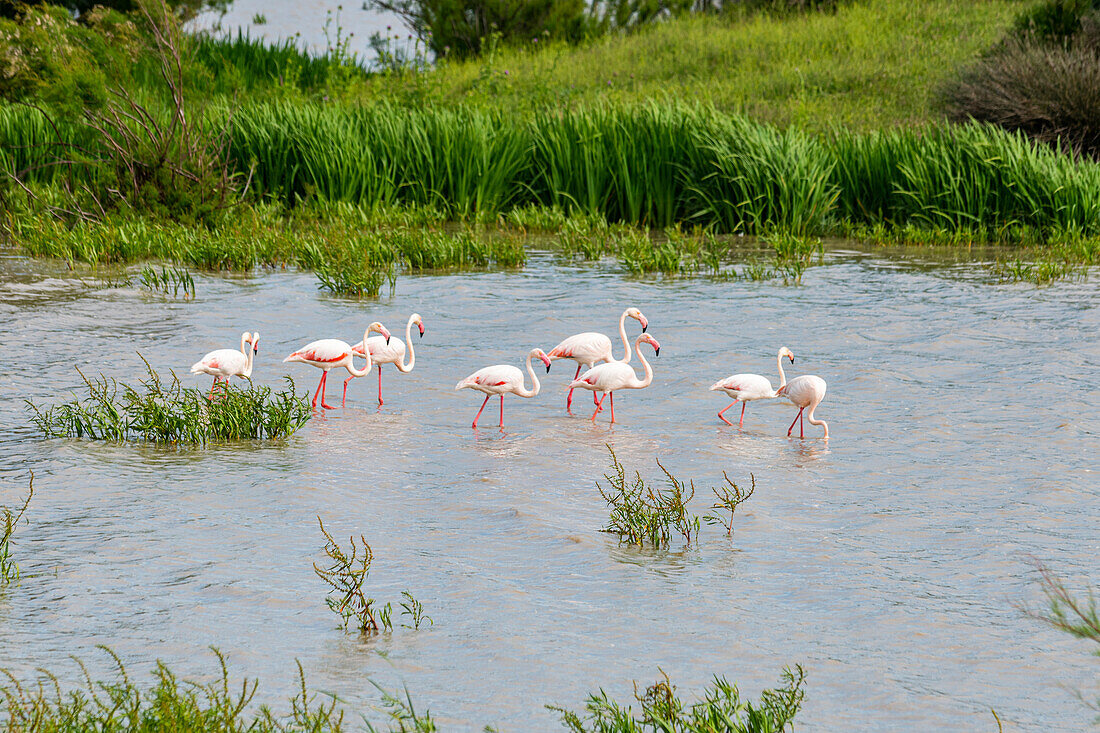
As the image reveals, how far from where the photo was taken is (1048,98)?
1841 centimetres

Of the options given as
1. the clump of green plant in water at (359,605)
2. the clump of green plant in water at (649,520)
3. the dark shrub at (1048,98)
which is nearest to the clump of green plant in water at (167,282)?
the clump of green plant in water at (649,520)

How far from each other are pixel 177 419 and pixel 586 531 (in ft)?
8.63

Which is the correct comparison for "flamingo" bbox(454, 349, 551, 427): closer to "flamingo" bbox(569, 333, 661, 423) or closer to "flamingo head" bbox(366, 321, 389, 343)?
"flamingo" bbox(569, 333, 661, 423)

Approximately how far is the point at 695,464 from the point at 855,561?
1746 mm

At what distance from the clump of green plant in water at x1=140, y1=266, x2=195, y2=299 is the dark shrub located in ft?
39.8

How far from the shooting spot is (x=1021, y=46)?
24500 millimetres

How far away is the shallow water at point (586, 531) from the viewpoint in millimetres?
4086

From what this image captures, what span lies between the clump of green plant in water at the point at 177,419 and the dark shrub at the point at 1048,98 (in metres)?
14.1

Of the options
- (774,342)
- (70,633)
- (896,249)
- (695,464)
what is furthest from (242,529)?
(896,249)

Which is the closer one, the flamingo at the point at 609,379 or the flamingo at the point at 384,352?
the flamingo at the point at 609,379

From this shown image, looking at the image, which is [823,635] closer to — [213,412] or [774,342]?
[213,412]

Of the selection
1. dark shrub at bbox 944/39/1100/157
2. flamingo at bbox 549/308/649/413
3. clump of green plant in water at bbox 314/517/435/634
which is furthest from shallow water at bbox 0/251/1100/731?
dark shrub at bbox 944/39/1100/157

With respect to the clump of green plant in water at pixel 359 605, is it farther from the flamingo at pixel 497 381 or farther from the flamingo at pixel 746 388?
the flamingo at pixel 746 388

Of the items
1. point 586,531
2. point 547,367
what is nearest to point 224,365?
point 547,367
